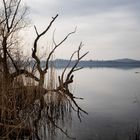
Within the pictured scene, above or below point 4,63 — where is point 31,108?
below

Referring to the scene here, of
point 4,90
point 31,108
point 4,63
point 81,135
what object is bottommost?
point 81,135

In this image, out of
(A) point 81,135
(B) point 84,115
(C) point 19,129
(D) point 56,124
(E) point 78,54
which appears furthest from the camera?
(B) point 84,115

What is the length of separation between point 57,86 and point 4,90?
2864 mm

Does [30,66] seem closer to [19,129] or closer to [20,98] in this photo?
[20,98]

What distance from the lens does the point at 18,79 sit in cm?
858

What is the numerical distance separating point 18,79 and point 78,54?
6.16 ft

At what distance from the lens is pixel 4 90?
7020 millimetres

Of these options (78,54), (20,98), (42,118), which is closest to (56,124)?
(42,118)

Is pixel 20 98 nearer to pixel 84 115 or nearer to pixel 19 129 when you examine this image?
pixel 19 129

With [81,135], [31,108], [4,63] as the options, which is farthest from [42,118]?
[4,63]

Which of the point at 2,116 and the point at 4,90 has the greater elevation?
the point at 4,90

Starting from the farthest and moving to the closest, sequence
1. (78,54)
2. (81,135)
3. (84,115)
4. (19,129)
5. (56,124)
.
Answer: (84,115) < (78,54) < (56,124) < (81,135) < (19,129)

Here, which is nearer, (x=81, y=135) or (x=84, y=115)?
(x=81, y=135)

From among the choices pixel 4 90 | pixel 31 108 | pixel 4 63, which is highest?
pixel 4 63
